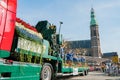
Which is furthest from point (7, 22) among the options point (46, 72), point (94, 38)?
point (94, 38)

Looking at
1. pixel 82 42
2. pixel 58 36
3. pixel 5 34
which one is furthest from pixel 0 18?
pixel 82 42

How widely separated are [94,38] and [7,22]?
174042mm

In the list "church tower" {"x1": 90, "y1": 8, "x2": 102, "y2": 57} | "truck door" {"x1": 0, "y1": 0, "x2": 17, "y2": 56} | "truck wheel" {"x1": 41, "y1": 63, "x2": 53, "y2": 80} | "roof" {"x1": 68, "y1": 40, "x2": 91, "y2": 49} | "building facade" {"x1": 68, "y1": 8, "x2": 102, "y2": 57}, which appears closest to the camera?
"truck door" {"x1": 0, "y1": 0, "x2": 17, "y2": 56}

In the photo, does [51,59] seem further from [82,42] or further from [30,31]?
[82,42]

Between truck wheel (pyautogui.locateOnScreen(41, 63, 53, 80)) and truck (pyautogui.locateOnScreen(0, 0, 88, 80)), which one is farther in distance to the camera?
truck wheel (pyautogui.locateOnScreen(41, 63, 53, 80))

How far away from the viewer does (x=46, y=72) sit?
11.5 metres

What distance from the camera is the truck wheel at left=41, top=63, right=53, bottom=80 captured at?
1102 cm

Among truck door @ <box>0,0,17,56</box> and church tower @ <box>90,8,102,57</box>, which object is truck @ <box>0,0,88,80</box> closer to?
truck door @ <box>0,0,17,56</box>

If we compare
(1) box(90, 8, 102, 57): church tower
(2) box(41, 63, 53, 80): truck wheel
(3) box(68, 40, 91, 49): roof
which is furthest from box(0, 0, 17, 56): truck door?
(1) box(90, 8, 102, 57): church tower

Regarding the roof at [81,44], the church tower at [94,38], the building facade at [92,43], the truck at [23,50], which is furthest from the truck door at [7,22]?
the church tower at [94,38]

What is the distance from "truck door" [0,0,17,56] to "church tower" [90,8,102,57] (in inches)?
6440

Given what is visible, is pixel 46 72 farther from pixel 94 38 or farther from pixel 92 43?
pixel 94 38

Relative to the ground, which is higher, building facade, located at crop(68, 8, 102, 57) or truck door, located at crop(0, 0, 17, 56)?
building facade, located at crop(68, 8, 102, 57)

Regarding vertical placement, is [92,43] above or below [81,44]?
above
